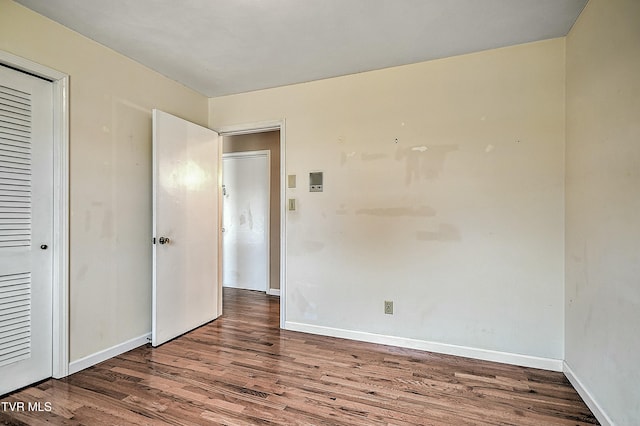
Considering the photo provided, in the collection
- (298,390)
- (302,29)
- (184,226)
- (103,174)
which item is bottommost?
(298,390)

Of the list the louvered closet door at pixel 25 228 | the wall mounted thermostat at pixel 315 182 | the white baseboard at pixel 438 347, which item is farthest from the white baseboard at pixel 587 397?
the louvered closet door at pixel 25 228

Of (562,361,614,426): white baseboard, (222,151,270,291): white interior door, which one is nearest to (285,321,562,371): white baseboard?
(562,361,614,426): white baseboard

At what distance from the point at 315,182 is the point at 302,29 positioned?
52.4 inches

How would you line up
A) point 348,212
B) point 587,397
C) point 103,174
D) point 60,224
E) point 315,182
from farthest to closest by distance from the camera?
1. point 315,182
2. point 348,212
3. point 103,174
4. point 60,224
5. point 587,397

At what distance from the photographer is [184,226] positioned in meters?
3.02

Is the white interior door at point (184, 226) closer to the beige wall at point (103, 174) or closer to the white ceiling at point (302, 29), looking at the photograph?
the beige wall at point (103, 174)

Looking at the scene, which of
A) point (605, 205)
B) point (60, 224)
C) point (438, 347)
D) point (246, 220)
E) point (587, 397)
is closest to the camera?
point (605, 205)

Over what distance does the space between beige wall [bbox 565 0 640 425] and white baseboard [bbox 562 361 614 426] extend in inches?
1.2

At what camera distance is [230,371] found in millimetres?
2338

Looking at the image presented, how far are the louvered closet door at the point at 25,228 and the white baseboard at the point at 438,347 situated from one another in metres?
1.96

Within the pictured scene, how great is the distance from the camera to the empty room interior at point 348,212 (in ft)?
6.10

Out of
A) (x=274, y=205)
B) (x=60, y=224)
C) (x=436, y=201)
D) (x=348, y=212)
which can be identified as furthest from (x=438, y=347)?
(x=60, y=224)

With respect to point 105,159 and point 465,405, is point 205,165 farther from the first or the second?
point 465,405

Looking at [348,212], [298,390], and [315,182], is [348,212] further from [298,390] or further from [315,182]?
[298,390]
